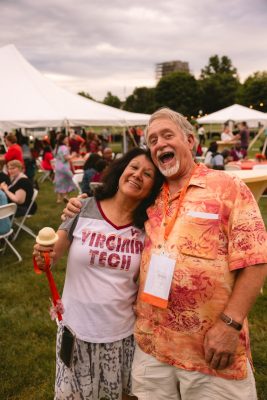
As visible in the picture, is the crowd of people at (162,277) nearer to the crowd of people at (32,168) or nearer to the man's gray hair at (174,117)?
the man's gray hair at (174,117)

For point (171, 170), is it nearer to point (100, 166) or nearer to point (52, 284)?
point (52, 284)

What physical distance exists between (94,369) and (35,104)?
9015 millimetres

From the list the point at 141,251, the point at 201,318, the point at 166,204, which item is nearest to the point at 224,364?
the point at 201,318

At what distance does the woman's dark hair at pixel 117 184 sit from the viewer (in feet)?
6.94

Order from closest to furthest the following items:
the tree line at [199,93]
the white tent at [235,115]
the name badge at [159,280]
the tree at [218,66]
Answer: the name badge at [159,280], the white tent at [235,115], the tree line at [199,93], the tree at [218,66]

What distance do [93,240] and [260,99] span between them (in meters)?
65.7

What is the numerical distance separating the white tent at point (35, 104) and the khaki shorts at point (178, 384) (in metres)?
8.26

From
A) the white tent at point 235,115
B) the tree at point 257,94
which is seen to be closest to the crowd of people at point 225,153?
the white tent at point 235,115

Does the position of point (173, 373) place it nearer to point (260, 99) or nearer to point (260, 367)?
point (260, 367)

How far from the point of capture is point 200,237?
174cm

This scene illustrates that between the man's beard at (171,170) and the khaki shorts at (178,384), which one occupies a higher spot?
the man's beard at (171,170)

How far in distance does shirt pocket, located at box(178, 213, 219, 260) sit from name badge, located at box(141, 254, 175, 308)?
4.3 inches

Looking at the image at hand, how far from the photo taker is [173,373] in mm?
1859

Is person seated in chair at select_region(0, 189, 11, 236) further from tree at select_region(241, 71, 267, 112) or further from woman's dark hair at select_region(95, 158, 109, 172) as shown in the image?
tree at select_region(241, 71, 267, 112)
